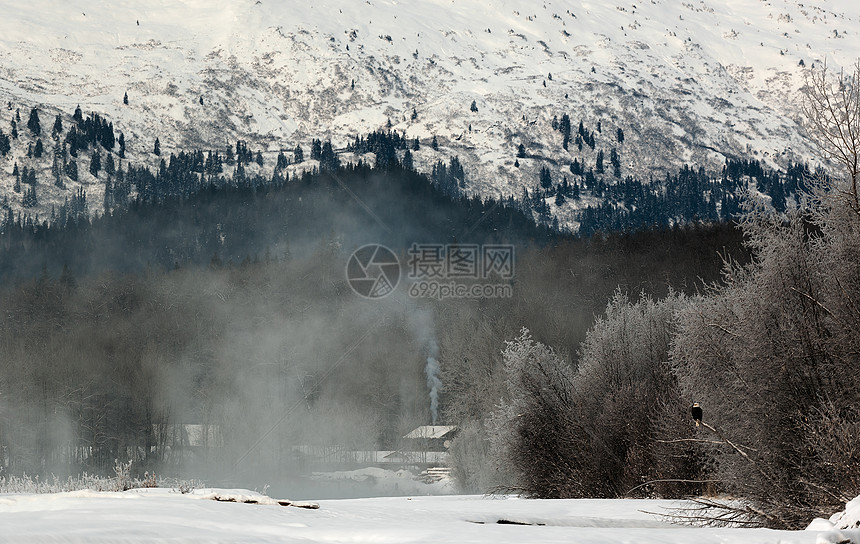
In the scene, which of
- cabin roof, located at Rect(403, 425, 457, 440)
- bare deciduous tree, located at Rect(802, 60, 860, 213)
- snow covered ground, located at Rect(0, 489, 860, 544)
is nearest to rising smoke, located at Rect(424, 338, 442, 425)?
cabin roof, located at Rect(403, 425, 457, 440)

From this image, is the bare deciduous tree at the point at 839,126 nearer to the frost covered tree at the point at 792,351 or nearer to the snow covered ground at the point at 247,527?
the frost covered tree at the point at 792,351

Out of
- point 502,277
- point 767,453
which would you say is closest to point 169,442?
point 502,277

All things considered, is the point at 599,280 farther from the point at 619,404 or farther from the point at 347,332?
the point at 619,404

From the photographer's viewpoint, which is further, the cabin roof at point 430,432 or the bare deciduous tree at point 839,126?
the cabin roof at point 430,432

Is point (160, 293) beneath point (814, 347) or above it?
above

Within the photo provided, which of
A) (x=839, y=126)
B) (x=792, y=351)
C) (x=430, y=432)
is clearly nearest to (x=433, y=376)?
(x=430, y=432)

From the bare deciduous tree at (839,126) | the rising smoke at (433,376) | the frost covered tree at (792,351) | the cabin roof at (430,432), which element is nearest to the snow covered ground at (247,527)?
the frost covered tree at (792,351)

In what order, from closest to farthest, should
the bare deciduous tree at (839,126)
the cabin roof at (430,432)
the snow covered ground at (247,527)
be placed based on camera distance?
1. the snow covered ground at (247,527)
2. the bare deciduous tree at (839,126)
3. the cabin roof at (430,432)

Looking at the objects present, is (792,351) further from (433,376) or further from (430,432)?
(433,376)

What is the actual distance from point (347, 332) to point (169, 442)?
30226mm

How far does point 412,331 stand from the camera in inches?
4993

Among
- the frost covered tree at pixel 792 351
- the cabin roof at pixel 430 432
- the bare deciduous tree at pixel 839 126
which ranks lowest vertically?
the cabin roof at pixel 430 432

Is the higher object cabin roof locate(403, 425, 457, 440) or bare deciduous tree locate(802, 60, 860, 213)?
bare deciduous tree locate(802, 60, 860, 213)

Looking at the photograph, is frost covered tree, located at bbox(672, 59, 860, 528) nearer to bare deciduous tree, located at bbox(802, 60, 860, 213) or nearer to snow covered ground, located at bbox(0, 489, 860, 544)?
bare deciduous tree, located at bbox(802, 60, 860, 213)
